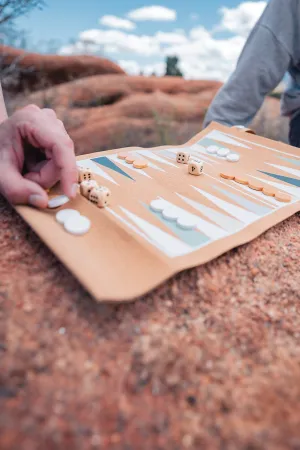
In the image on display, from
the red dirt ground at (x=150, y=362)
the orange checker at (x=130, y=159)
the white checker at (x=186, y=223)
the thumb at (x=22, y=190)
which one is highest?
the thumb at (x=22, y=190)

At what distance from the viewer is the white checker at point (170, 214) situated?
102 cm

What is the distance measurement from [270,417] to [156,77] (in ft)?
19.1

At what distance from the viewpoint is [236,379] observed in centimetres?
68

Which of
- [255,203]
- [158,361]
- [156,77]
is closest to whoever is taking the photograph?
[158,361]

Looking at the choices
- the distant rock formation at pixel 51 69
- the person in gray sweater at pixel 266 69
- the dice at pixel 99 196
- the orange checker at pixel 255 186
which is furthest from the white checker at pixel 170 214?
the distant rock formation at pixel 51 69

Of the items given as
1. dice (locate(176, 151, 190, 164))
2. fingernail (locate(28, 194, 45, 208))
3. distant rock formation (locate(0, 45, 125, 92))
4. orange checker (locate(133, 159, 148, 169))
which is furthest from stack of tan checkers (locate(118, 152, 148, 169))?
distant rock formation (locate(0, 45, 125, 92))

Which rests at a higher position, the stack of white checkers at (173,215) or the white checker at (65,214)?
the white checker at (65,214)

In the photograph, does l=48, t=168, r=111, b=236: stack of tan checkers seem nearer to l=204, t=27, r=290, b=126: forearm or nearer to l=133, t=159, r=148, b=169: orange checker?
l=133, t=159, r=148, b=169: orange checker

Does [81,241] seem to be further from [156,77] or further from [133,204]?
[156,77]

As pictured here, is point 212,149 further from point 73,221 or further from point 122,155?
point 73,221

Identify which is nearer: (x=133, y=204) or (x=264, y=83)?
(x=133, y=204)

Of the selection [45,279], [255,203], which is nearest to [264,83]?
[255,203]

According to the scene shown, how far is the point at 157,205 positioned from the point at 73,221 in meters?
0.26

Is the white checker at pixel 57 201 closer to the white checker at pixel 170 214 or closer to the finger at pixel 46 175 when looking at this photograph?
the finger at pixel 46 175
